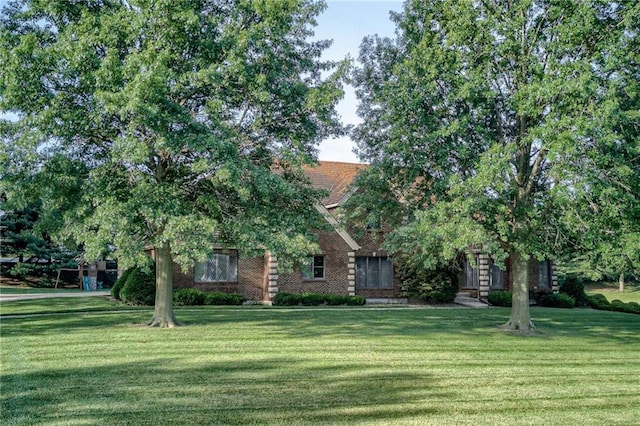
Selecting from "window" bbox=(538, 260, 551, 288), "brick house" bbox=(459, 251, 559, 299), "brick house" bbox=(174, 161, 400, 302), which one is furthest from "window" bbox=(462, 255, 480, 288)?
"brick house" bbox=(174, 161, 400, 302)

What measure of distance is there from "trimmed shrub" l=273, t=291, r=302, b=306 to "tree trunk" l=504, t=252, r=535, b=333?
38.0 ft

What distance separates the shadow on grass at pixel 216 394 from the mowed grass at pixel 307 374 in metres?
0.03

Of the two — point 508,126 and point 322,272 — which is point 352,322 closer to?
point 508,126

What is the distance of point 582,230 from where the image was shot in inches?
721

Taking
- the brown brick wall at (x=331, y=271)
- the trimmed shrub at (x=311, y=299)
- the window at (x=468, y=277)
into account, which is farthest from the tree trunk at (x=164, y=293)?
the window at (x=468, y=277)

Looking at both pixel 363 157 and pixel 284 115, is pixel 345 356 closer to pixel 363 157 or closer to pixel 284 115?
pixel 284 115

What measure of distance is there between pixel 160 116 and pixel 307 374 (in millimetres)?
7540

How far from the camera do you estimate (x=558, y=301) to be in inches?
1342

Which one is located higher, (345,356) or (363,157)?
(363,157)

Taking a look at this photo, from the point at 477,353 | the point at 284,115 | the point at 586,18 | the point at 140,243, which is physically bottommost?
the point at 477,353

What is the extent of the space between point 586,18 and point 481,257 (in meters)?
20.6

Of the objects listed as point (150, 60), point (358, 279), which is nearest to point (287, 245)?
point (150, 60)

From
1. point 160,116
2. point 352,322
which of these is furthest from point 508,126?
point 160,116

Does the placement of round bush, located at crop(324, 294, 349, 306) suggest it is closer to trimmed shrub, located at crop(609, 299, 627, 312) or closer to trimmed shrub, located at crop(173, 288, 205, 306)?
trimmed shrub, located at crop(173, 288, 205, 306)
